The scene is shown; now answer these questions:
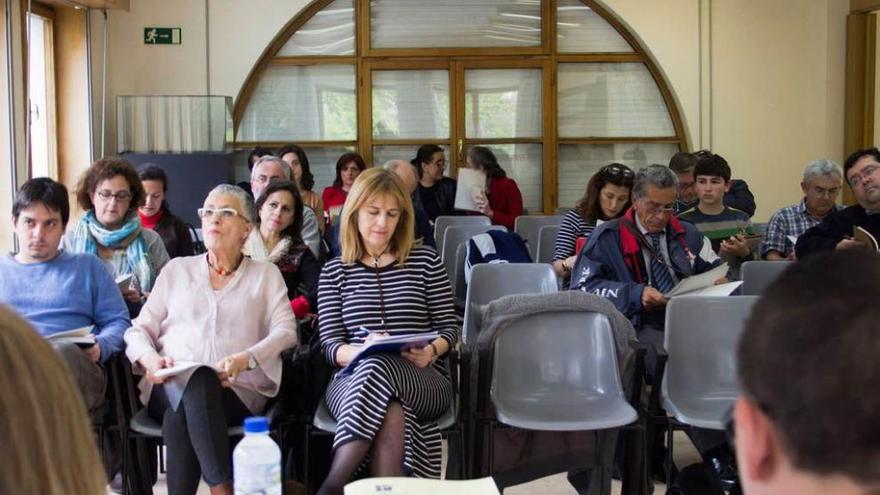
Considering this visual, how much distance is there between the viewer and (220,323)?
404 cm

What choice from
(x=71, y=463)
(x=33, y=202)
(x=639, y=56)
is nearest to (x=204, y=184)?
(x=639, y=56)

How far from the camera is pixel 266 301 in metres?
4.13

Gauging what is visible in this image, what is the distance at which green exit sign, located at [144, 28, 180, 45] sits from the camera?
9.91 meters

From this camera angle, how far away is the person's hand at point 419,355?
394cm

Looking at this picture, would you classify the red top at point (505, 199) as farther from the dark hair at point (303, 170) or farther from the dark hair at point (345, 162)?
the dark hair at point (303, 170)

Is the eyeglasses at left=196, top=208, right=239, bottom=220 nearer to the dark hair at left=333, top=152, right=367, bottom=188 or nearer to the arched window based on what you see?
the dark hair at left=333, top=152, right=367, bottom=188

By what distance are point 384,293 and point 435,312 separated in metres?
0.21

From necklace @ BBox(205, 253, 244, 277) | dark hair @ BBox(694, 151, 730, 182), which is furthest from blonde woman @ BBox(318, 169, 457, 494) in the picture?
dark hair @ BBox(694, 151, 730, 182)

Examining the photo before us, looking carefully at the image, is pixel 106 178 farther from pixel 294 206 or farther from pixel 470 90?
pixel 470 90

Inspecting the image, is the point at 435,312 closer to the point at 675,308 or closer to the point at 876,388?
the point at 675,308

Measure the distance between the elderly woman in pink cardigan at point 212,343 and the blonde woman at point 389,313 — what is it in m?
0.21

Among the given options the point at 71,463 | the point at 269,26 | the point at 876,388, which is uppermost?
the point at 269,26

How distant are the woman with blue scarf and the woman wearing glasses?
221 centimetres

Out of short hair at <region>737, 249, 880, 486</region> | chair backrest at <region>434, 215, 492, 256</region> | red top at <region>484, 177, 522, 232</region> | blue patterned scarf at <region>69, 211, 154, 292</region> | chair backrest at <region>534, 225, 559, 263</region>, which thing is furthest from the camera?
red top at <region>484, 177, 522, 232</region>
